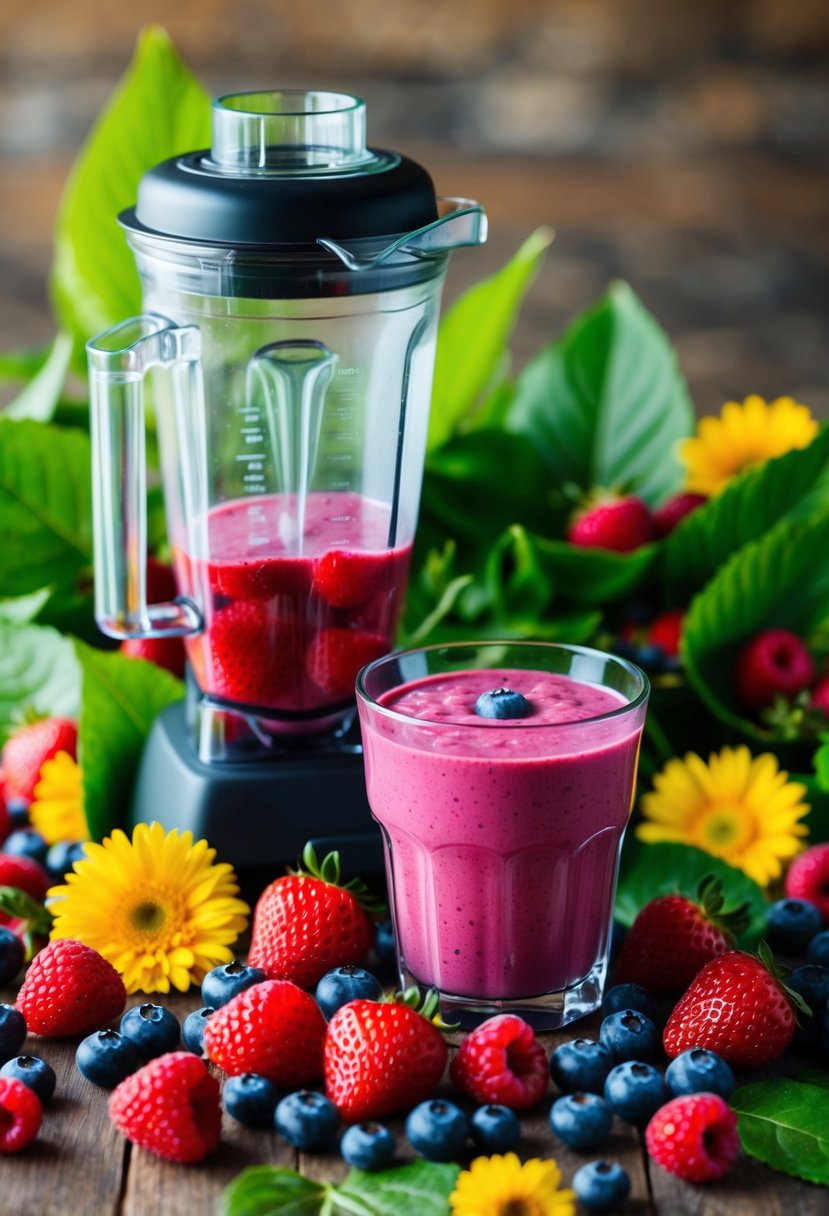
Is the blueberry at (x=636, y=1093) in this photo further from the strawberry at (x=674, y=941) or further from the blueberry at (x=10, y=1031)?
the blueberry at (x=10, y=1031)

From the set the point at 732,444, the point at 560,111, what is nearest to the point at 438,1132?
the point at 732,444

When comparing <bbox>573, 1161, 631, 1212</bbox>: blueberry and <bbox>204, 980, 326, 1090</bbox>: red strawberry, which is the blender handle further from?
<bbox>573, 1161, 631, 1212</bbox>: blueberry

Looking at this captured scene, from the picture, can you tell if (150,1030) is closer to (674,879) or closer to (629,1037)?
(629,1037)

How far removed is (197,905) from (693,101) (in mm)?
3333

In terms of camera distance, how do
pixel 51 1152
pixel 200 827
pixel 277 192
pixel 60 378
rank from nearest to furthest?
pixel 51 1152, pixel 277 192, pixel 200 827, pixel 60 378

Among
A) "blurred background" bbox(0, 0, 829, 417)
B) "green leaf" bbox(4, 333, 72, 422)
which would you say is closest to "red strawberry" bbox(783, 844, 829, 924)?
"green leaf" bbox(4, 333, 72, 422)

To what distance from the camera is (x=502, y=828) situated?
3.03 ft

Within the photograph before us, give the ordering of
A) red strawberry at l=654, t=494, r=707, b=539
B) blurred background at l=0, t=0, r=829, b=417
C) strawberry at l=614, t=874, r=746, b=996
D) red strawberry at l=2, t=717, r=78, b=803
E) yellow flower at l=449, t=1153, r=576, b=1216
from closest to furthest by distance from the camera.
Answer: yellow flower at l=449, t=1153, r=576, b=1216, strawberry at l=614, t=874, r=746, b=996, red strawberry at l=2, t=717, r=78, b=803, red strawberry at l=654, t=494, r=707, b=539, blurred background at l=0, t=0, r=829, b=417

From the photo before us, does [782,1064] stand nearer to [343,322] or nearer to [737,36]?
[343,322]

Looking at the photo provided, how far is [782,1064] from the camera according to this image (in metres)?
0.92

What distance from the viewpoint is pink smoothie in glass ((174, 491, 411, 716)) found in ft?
3.52

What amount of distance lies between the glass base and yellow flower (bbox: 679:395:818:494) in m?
0.57

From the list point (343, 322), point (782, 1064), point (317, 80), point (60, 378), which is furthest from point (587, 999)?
point (317, 80)

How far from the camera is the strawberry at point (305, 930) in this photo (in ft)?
3.23
